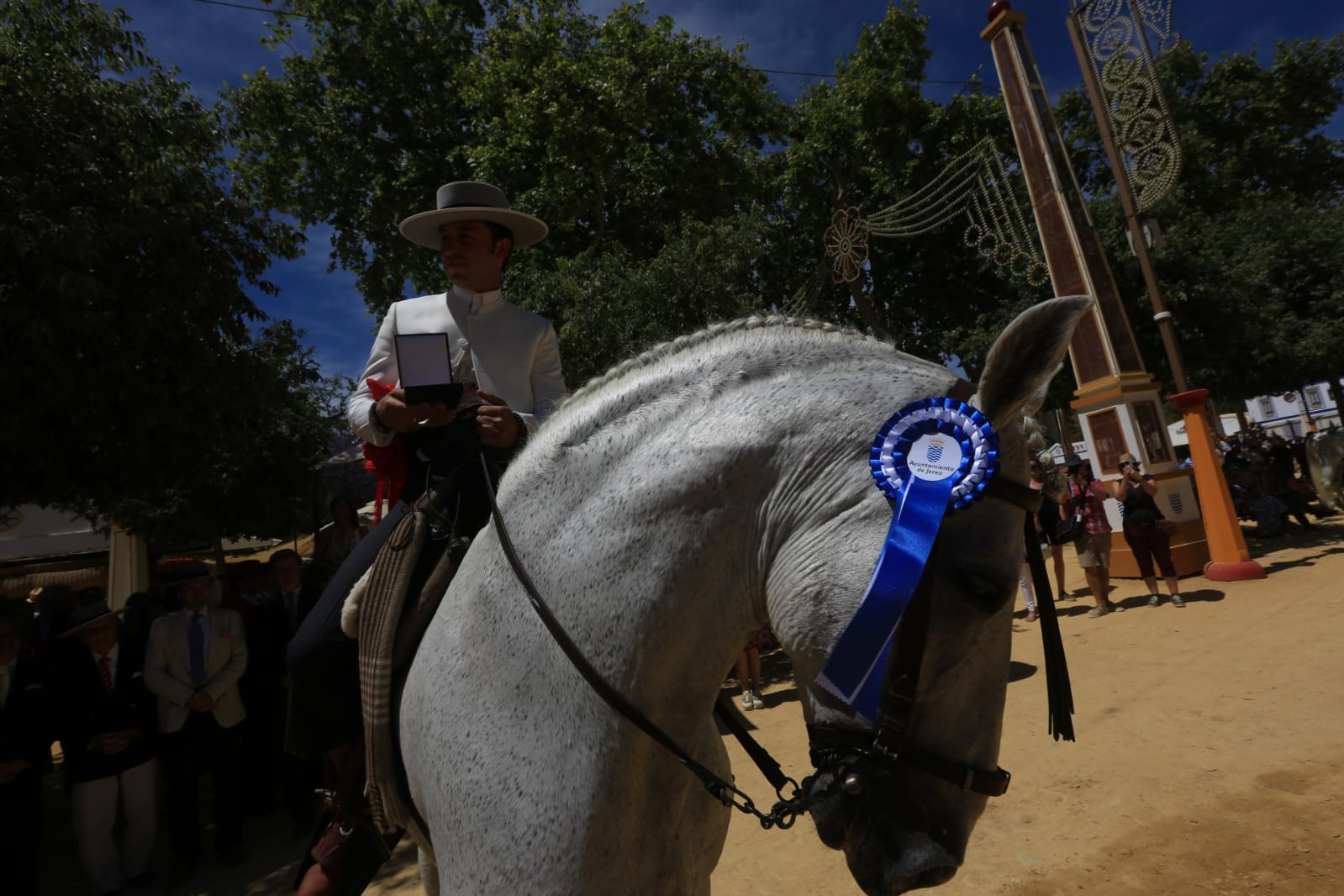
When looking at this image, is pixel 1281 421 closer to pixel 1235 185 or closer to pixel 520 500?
pixel 1235 185

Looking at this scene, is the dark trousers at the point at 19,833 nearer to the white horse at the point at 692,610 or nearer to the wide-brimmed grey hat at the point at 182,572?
the wide-brimmed grey hat at the point at 182,572

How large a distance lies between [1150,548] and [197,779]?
10.8 metres

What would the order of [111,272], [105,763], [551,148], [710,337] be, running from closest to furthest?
[710,337] → [105,763] → [111,272] → [551,148]

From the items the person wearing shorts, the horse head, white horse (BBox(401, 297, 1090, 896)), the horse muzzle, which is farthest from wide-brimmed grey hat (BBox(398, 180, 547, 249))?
the person wearing shorts

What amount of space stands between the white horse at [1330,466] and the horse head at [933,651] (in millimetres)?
17909

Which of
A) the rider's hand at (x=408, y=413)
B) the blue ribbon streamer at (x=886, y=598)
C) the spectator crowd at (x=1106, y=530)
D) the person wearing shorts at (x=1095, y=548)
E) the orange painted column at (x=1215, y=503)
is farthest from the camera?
the orange painted column at (x=1215, y=503)

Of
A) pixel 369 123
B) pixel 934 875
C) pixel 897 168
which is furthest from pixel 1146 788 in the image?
pixel 369 123

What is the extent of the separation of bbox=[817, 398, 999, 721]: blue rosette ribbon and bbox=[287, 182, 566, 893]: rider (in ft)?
3.33

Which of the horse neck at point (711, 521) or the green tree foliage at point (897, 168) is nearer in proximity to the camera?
the horse neck at point (711, 521)

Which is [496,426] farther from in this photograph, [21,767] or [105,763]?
[105,763]

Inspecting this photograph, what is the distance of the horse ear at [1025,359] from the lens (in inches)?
46.9

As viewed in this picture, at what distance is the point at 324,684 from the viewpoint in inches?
73.8

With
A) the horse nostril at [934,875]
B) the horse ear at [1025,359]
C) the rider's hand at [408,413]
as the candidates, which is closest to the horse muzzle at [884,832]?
the horse nostril at [934,875]

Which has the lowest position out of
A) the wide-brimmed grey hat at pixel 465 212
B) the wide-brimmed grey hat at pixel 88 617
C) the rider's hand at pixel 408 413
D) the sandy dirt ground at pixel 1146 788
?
the sandy dirt ground at pixel 1146 788
